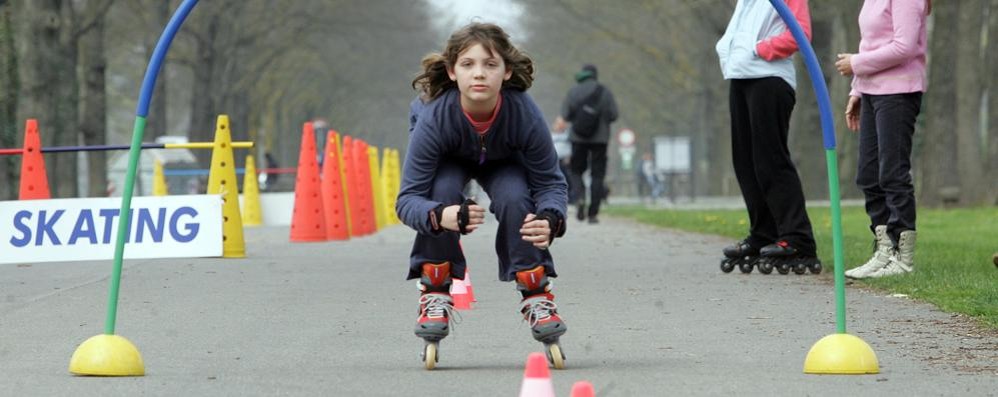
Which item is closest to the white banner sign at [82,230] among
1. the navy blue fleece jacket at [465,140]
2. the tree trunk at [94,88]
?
the navy blue fleece jacket at [465,140]

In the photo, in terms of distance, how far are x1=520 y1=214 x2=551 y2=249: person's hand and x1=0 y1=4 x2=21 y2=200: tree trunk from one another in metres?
19.0

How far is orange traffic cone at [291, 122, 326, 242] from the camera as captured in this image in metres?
17.2

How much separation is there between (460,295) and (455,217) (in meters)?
2.49

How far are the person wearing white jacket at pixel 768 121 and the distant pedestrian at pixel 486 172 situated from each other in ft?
13.5

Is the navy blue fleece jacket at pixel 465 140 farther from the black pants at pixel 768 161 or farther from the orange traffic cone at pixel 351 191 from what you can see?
the orange traffic cone at pixel 351 191

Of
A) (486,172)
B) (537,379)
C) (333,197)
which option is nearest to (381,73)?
(333,197)

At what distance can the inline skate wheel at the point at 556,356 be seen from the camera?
6367mm

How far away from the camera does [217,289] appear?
401 inches

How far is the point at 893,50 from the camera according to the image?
32.6ft

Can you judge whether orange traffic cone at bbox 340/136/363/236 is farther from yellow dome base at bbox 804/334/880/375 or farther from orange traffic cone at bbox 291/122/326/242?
yellow dome base at bbox 804/334/880/375

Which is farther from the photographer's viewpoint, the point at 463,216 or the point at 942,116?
the point at 942,116

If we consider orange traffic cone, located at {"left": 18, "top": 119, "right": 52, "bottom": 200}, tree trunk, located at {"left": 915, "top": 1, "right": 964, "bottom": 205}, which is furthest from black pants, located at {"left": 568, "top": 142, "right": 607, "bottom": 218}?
orange traffic cone, located at {"left": 18, "top": 119, "right": 52, "bottom": 200}

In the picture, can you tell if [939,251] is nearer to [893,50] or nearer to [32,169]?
[893,50]

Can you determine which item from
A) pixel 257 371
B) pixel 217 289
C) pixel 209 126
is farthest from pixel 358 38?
pixel 257 371
